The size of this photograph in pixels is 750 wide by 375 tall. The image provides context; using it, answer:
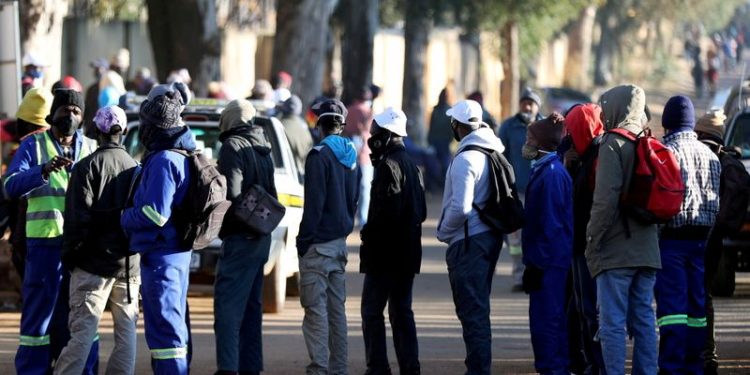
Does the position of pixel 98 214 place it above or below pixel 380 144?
below

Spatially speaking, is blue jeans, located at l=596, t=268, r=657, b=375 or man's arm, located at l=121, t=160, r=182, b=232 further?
blue jeans, located at l=596, t=268, r=657, b=375

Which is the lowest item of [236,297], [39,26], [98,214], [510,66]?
[510,66]

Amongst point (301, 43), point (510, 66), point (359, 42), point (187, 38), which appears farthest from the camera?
point (510, 66)

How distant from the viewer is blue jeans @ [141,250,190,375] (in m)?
9.32

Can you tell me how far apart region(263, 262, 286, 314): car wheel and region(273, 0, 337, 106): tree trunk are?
37.3ft

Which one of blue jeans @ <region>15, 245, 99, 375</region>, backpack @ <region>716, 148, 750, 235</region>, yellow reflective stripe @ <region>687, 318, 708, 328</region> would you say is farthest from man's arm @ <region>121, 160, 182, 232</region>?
backpack @ <region>716, 148, 750, 235</region>

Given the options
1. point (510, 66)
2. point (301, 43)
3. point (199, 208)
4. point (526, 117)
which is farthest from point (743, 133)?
point (510, 66)

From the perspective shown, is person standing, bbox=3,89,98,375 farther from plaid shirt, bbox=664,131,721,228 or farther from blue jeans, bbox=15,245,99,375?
plaid shirt, bbox=664,131,721,228

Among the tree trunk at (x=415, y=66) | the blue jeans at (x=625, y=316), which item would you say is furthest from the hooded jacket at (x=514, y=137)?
the tree trunk at (x=415, y=66)

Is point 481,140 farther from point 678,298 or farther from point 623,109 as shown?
point 678,298

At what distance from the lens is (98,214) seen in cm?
963

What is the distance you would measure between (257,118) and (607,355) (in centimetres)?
551

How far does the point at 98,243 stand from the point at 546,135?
3087mm

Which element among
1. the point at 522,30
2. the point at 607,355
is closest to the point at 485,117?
the point at 607,355
